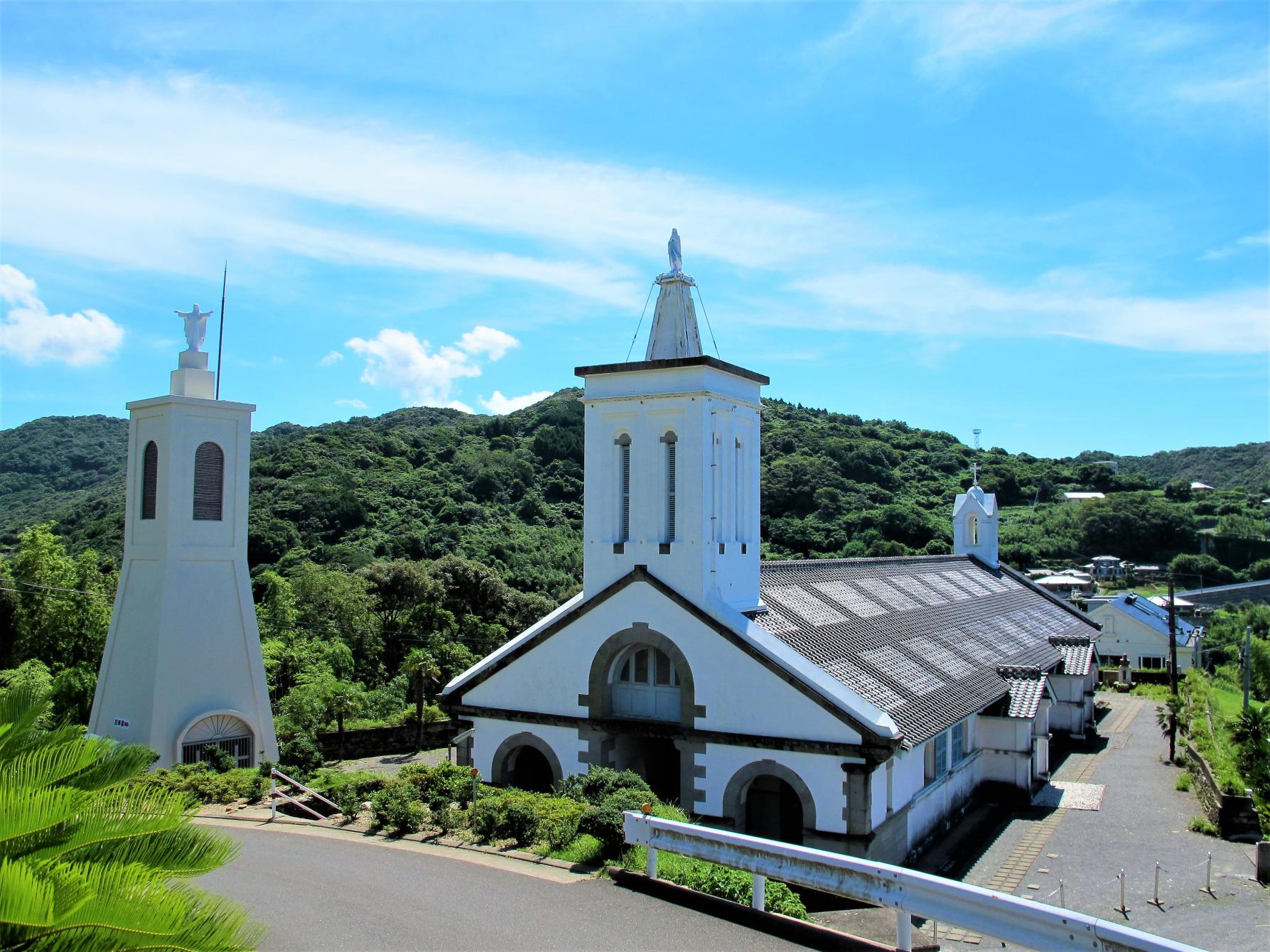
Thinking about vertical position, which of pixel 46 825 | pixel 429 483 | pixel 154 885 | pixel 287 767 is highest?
pixel 429 483

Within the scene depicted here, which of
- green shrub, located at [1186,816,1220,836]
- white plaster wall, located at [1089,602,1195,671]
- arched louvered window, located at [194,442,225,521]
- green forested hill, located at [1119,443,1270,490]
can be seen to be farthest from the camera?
green forested hill, located at [1119,443,1270,490]

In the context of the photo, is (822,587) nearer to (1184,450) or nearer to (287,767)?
(287,767)

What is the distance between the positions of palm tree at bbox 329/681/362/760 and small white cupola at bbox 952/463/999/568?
27703 mm

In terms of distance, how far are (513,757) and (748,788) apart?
16.2 feet

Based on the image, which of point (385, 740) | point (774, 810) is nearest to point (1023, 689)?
point (774, 810)

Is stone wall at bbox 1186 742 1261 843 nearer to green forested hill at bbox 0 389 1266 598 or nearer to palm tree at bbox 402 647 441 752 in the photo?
palm tree at bbox 402 647 441 752

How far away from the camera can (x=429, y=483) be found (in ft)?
240

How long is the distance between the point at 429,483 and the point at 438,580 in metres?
23.2

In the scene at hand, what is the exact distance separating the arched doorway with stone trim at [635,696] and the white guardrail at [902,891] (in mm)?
7414

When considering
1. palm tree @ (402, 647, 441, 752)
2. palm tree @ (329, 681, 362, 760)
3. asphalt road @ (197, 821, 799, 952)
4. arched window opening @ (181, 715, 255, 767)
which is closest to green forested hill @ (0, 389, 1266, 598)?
palm tree @ (402, 647, 441, 752)

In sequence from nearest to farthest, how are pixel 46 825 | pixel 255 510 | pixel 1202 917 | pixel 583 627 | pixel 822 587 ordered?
pixel 46 825
pixel 1202 917
pixel 583 627
pixel 822 587
pixel 255 510

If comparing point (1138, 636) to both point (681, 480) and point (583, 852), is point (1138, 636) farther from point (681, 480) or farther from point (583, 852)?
point (583, 852)

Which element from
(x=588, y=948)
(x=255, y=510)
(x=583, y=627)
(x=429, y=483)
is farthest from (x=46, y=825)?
(x=429, y=483)

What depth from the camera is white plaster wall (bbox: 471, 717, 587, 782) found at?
18.2m
